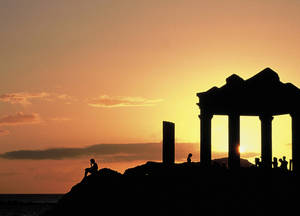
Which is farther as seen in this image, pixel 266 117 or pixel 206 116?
→ pixel 266 117

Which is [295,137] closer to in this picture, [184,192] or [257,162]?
[257,162]

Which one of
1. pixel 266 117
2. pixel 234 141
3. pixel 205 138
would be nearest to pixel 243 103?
pixel 234 141

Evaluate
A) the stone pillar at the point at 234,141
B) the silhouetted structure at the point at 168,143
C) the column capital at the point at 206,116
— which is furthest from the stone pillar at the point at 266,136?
the silhouetted structure at the point at 168,143

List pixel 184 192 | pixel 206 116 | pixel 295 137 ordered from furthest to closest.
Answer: pixel 295 137
pixel 206 116
pixel 184 192

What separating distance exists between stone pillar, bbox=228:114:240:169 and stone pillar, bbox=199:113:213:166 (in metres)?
1.43

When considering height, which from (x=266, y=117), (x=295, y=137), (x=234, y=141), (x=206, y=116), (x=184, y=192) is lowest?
(x=184, y=192)

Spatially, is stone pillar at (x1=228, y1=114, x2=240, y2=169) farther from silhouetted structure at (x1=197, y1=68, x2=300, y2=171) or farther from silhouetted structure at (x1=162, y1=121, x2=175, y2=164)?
silhouetted structure at (x1=162, y1=121, x2=175, y2=164)

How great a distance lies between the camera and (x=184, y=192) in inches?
1430

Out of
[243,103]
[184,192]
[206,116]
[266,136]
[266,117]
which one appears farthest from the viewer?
[266,136]

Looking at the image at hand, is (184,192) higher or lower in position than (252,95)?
lower

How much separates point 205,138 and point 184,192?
590cm

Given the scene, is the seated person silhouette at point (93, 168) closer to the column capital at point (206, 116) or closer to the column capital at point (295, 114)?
the column capital at point (206, 116)

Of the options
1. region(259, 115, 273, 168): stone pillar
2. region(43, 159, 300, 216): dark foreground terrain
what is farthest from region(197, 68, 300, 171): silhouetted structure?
region(43, 159, 300, 216): dark foreground terrain

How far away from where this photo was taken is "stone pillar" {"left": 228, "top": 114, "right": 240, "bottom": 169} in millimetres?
40406
